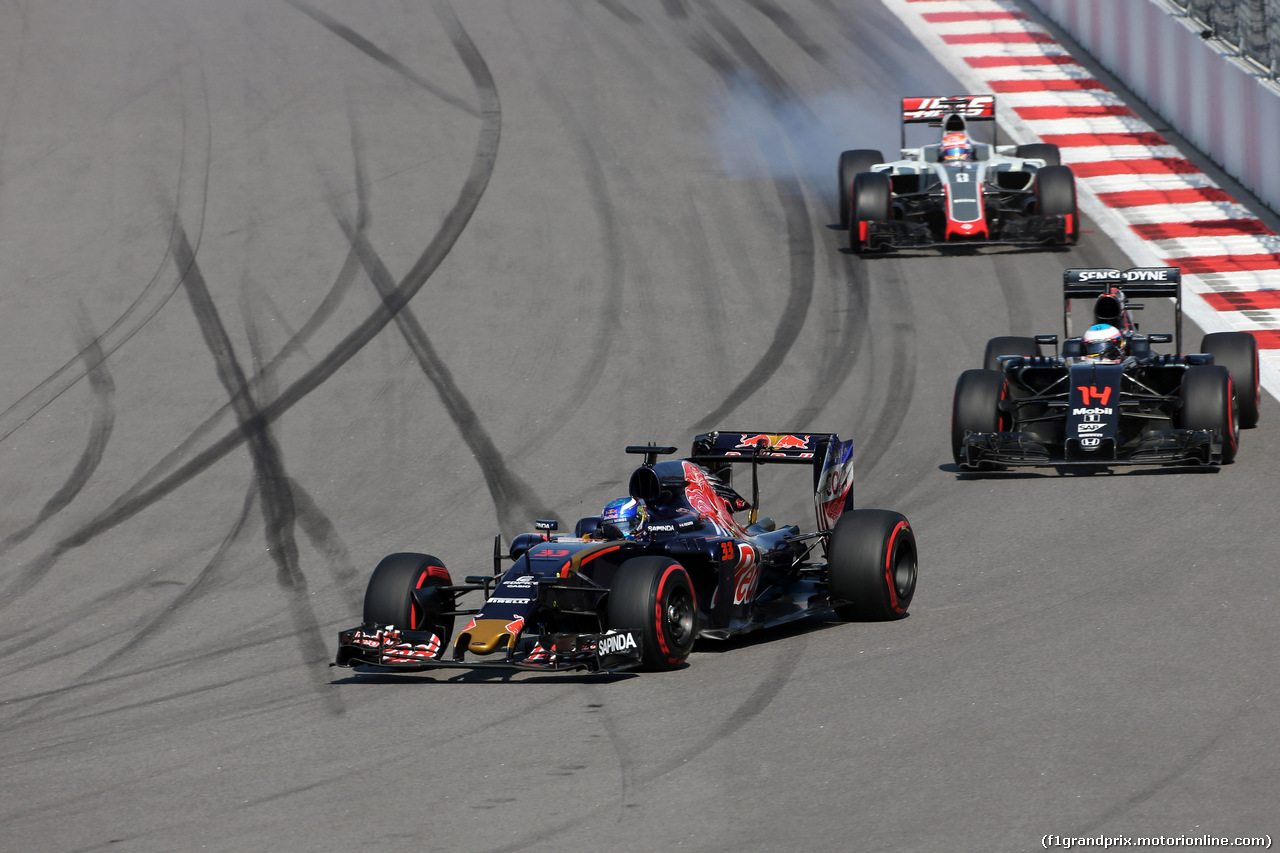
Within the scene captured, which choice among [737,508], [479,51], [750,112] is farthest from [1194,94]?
[737,508]

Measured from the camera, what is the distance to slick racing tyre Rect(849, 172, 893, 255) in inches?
826

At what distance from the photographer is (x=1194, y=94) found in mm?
24203

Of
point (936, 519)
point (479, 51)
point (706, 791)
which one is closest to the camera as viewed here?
point (706, 791)

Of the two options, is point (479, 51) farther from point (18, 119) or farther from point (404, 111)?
point (18, 119)

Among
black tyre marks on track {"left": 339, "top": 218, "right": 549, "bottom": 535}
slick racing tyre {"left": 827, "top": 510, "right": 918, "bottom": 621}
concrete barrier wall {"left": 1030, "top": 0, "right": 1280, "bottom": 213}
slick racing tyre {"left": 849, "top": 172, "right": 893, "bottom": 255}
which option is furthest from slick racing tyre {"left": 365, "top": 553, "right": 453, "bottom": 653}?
concrete barrier wall {"left": 1030, "top": 0, "right": 1280, "bottom": 213}

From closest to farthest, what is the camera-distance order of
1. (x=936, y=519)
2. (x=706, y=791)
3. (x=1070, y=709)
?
(x=706, y=791) < (x=1070, y=709) < (x=936, y=519)

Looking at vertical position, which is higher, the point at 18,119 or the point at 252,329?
the point at 18,119

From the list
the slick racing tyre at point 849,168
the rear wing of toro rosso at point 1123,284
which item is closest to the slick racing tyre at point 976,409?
the rear wing of toro rosso at point 1123,284

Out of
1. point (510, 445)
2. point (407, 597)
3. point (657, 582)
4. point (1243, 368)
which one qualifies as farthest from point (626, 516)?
point (1243, 368)

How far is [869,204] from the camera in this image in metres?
21.0

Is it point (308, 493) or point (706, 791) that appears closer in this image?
point (706, 791)

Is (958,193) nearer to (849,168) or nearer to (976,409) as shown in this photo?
(849,168)

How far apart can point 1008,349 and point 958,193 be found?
513 centimetres

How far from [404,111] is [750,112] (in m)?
5.32
